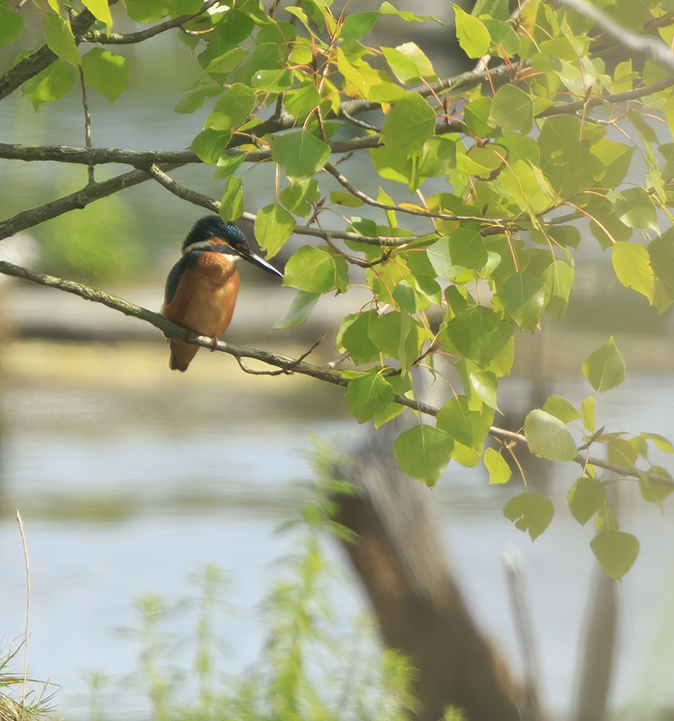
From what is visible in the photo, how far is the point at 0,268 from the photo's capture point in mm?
494

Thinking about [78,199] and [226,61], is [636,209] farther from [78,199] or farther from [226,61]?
[78,199]

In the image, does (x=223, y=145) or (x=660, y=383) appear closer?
(x=223, y=145)

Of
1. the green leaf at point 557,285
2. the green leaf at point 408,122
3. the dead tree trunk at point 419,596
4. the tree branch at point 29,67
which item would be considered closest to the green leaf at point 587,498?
the green leaf at point 557,285

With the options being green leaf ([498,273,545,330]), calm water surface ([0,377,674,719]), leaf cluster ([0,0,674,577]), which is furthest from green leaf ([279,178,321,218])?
calm water surface ([0,377,674,719])

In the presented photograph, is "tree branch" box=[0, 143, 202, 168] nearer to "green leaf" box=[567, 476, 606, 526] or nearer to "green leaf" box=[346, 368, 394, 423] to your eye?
"green leaf" box=[346, 368, 394, 423]

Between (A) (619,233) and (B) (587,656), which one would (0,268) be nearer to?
(A) (619,233)

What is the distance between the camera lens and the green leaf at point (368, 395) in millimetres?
392

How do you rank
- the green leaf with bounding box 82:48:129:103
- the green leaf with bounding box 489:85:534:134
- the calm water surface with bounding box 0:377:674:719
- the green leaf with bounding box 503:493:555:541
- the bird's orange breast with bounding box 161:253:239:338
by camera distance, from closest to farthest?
the green leaf with bounding box 489:85:534:134 → the green leaf with bounding box 503:493:555:541 → the green leaf with bounding box 82:48:129:103 → the bird's orange breast with bounding box 161:253:239:338 → the calm water surface with bounding box 0:377:674:719

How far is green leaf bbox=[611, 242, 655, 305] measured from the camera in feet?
1.13

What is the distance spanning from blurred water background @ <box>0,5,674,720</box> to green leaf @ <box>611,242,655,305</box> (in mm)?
851

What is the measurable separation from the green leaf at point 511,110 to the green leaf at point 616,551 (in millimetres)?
228

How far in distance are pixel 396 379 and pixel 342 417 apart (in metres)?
0.84

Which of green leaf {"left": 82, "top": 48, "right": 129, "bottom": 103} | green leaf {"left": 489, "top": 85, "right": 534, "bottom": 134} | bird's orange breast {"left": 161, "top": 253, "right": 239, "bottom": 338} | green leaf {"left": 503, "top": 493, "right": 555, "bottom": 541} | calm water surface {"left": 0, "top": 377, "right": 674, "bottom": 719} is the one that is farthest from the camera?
calm water surface {"left": 0, "top": 377, "right": 674, "bottom": 719}

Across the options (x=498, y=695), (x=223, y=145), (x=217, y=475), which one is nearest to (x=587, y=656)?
(x=498, y=695)
